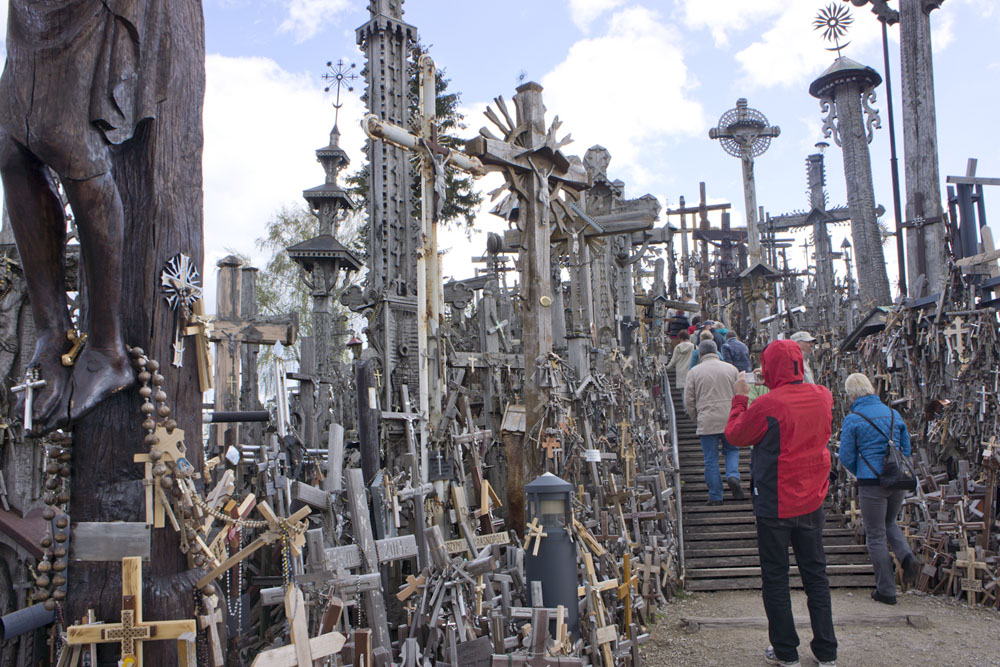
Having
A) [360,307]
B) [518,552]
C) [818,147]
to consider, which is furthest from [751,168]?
[518,552]

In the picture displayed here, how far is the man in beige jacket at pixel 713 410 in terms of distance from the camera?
28.3ft

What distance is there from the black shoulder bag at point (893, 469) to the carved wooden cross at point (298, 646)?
5473 mm

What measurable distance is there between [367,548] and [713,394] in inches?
216

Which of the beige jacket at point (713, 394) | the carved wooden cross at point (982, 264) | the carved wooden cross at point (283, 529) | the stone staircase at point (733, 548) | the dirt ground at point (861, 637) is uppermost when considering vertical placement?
the carved wooden cross at point (982, 264)

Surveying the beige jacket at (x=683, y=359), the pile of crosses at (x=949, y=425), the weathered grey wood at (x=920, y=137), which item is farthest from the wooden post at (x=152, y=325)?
the weathered grey wood at (x=920, y=137)

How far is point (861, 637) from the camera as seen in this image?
228 inches

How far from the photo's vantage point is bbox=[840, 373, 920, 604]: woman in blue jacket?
266 inches

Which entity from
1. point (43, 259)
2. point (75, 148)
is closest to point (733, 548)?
point (43, 259)

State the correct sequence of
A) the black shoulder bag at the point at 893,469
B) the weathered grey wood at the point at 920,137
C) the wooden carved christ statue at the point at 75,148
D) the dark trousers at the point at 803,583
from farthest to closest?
the weathered grey wood at the point at 920,137 < the black shoulder bag at the point at 893,469 < the dark trousers at the point at 803,583 < the wooden carved christ statue at the point at 75,148

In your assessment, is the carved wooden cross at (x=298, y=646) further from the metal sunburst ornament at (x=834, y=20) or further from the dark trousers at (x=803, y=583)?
the metal sunburst ornament at (x=834, y=20)

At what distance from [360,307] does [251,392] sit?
2181mm

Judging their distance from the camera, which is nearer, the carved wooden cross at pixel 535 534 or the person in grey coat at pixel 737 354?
the carved wooden cross at pixel 535 534

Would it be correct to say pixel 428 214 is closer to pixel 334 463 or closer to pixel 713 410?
pixel 334 463

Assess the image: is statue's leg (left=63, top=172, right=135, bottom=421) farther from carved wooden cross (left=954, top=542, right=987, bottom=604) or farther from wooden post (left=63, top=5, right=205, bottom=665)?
carved wooden cross (left=954, top=542, right=987, bottom=604)
